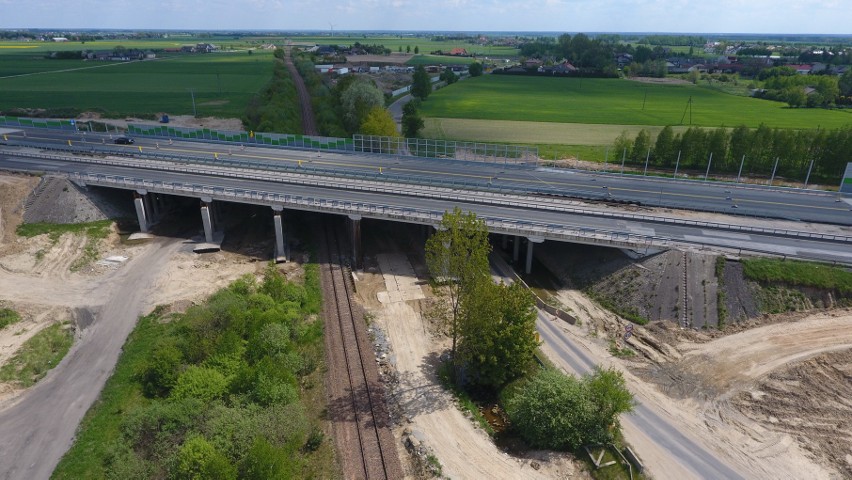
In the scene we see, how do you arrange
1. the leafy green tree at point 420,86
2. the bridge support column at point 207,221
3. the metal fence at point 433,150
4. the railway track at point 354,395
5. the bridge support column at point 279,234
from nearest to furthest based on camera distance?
the railway track at point 354,395, the bridge support column at point 279,234, the bridge support column at point 207,221, the metal fence at point 433,150, the leafy green tree at point 420,86

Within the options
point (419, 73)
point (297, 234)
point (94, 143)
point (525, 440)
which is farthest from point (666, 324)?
point (419, 73)

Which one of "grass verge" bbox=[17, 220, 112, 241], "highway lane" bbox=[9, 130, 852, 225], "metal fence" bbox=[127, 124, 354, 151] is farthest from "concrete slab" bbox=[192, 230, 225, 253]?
"metal fence" bbox=[127, 124, 354, 151]

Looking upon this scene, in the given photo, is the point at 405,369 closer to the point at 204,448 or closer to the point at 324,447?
the point at 324,447

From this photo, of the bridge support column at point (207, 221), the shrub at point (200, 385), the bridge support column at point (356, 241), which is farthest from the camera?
the bridge support column at point (207, 221)

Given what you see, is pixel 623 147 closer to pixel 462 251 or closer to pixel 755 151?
pixel 755 151

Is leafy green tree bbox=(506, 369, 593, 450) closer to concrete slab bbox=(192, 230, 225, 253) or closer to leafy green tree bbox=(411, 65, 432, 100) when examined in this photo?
concrete slab bbox=(192, 230, 225, 253)

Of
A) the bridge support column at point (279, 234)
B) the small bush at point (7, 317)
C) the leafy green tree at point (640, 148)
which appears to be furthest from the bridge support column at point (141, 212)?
the leafy green tree at point (640, 148)

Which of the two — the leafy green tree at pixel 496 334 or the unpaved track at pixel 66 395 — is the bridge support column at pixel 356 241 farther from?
the leafy green tree at pixel 496 334
